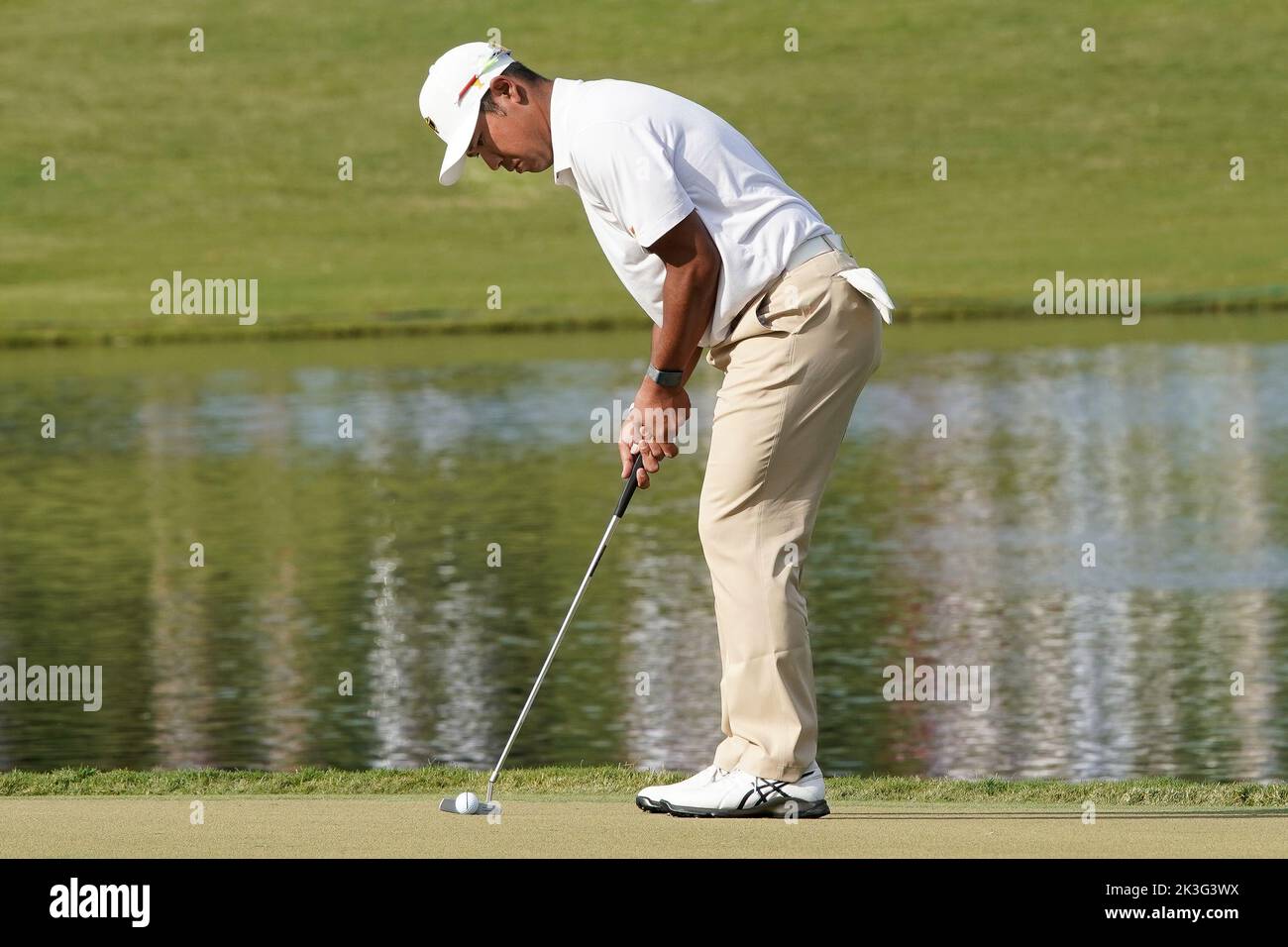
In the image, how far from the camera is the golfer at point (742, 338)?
7.12m

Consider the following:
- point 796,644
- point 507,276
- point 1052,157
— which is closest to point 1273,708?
point 796,644

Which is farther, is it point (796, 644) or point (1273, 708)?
point (1273, 708)

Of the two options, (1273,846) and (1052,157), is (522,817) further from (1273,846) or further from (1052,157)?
(1052,157)

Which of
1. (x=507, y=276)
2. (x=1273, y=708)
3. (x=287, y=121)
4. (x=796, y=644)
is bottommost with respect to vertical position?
(x=1273, y=708)

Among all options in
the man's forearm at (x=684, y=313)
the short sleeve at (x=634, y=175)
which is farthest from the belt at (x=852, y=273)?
the short sleeve at (x=634, y=175)

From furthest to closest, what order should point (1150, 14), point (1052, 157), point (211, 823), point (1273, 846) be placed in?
point (1150, 14)
point (1052, 157)
point (211, 823)
point (1273, 846)

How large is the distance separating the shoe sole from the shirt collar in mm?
1944

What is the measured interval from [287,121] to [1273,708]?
226 feet

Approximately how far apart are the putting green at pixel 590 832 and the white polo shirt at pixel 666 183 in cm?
156

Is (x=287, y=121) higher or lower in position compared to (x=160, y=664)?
higher

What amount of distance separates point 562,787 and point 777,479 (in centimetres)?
179

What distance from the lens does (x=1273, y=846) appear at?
6582 mm

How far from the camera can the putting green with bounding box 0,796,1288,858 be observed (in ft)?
21.5

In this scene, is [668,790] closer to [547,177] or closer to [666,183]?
[666,183]
